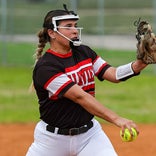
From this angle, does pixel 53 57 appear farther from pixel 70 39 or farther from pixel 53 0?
pixel 53 0

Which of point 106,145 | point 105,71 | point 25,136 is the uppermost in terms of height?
point 105,71

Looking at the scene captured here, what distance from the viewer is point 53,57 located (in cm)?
625

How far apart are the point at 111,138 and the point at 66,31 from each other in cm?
476

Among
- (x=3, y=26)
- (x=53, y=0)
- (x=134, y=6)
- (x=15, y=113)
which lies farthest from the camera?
(x=134, y=6)

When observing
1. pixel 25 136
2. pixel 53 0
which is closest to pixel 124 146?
pixel 25 136

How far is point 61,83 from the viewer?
6051 mm

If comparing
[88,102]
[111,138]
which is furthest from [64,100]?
[111,138]

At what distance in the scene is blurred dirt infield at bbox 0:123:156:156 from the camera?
9.67 m

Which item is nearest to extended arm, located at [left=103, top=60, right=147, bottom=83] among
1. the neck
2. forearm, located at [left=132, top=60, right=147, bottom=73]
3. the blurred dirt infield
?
forearm, located at [left=132, top=60, right=147, bottom=73]

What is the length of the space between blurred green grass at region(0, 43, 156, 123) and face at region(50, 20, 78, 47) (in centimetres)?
632

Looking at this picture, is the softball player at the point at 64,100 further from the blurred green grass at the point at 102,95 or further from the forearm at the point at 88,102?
the blurred green grass at the point at 102,95

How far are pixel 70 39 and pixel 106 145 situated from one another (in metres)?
1.07

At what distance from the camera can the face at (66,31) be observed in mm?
6223

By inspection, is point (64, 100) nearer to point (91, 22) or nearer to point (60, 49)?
point (60, 49)
